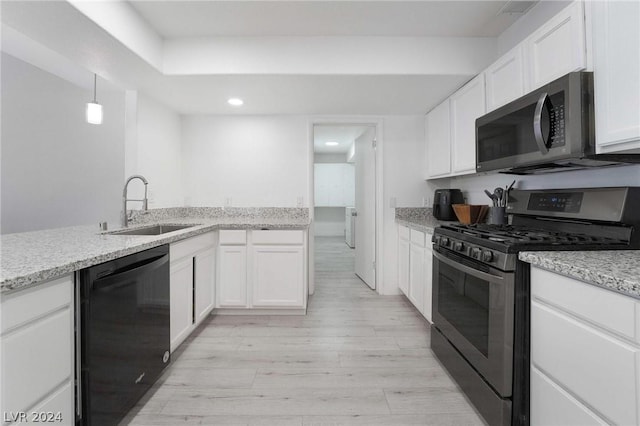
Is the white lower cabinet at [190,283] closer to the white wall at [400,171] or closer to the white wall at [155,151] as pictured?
the white wall at [155,151]

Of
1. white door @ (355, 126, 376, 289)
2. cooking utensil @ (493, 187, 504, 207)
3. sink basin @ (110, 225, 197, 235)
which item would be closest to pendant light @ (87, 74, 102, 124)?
sink basin @ (110, 225, 197, 235)

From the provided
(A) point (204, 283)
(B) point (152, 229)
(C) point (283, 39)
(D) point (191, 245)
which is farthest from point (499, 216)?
(B) point (152, 229)

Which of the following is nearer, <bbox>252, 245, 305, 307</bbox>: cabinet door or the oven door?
the oven door

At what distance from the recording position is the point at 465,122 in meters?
2.39

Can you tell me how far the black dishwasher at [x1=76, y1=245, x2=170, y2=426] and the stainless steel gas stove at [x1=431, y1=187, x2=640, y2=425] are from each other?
5.83ft

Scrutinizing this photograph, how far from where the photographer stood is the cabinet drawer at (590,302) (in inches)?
31.9

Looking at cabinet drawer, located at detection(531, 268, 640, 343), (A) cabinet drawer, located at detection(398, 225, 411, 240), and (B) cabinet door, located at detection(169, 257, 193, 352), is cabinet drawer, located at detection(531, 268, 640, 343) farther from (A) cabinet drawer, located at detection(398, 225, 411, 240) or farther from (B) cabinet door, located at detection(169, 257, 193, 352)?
(B) cabinet door, located at detection(169, 257, 193, 352)

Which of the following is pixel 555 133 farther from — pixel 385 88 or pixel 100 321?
pixel 100 321

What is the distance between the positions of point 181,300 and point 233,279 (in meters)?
0.70

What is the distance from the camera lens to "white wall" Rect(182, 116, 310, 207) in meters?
3.39

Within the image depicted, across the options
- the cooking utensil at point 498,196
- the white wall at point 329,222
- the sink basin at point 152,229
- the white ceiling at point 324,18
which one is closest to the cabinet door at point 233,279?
the sink basin at point 152,229

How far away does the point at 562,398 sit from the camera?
104 cm

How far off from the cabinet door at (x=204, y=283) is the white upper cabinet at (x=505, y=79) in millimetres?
2608

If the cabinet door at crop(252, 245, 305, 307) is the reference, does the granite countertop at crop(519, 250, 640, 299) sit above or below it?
above
